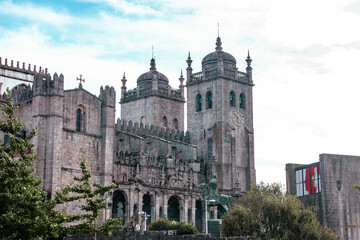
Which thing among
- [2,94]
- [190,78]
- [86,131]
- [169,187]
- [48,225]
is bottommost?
[48,225]

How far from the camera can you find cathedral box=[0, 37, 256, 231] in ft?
198

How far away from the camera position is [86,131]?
63.7 metres

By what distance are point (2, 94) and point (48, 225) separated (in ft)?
142

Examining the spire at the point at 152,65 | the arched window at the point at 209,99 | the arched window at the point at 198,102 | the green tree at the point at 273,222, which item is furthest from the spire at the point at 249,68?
the green tree at the point at 273,222

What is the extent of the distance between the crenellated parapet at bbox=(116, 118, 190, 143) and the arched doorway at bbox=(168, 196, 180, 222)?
1001 centimetres

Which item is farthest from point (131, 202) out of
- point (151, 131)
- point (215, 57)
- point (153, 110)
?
point (215, 57)

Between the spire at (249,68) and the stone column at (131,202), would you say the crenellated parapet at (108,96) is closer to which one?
the stone column at (131,202)

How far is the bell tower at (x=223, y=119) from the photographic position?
8531 cm

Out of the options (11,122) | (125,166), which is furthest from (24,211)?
(125,166)

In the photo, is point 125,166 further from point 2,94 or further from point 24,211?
point 24,211

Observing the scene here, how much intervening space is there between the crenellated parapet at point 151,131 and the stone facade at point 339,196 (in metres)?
21.9

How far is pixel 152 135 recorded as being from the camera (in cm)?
8256

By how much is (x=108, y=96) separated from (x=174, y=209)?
20.9m

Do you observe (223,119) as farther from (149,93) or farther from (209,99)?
(149,93)
